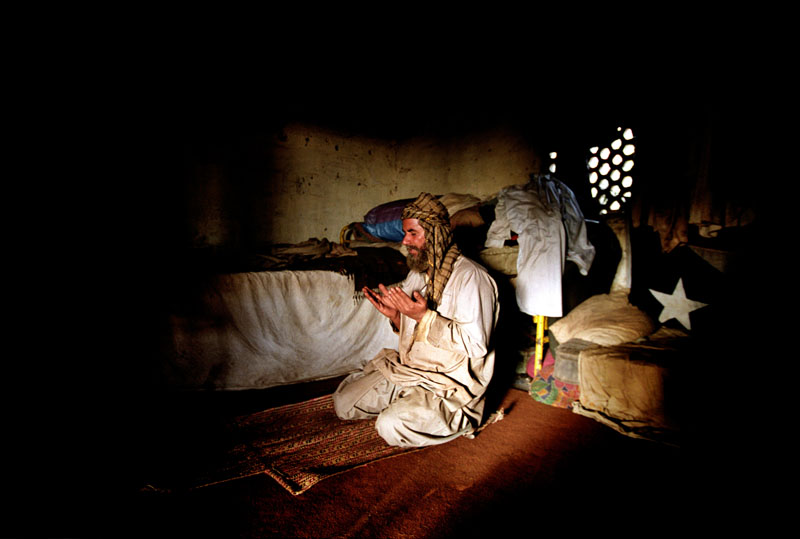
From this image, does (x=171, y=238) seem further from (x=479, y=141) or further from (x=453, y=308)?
(x=479, y=141)

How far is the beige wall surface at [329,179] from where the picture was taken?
4410 mm

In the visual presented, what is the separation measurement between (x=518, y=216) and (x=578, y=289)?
97cm

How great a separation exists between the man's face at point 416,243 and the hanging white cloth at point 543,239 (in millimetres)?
1039

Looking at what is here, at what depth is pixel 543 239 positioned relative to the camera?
3.00 m

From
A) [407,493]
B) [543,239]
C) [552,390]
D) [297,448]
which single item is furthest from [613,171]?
[297,448]

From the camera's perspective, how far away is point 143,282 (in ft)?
9.33

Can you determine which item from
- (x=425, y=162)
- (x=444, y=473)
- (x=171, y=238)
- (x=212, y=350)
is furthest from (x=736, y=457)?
(x=171, y=238)

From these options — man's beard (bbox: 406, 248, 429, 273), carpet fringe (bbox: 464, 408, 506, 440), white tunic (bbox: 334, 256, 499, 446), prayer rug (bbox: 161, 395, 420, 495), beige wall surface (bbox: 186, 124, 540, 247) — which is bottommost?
prayer rug (bbox: 161, 395, 420, 495)

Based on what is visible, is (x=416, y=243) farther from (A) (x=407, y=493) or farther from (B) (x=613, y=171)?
(B) (x=613, y=171)

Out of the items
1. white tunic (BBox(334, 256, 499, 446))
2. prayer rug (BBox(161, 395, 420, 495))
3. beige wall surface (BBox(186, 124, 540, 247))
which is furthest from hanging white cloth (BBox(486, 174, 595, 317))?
prayer rug (BBox(161, 395, 420, 495))

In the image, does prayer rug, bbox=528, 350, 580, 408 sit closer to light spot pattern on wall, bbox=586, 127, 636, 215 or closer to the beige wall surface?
light spot pattern on wall, bbox=586, 127, 636, 215

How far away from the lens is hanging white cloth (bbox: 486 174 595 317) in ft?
9.75

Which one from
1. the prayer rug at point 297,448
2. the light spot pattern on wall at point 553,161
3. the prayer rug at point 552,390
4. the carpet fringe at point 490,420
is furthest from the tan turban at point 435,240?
the light spot pattern on wall at point 553,161

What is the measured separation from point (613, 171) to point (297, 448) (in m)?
3.96
